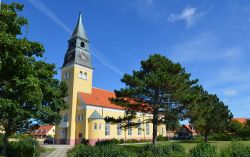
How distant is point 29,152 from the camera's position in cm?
2097

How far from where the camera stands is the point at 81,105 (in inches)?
2021

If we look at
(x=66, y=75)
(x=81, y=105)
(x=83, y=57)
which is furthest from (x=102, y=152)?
(x=66, y=75)

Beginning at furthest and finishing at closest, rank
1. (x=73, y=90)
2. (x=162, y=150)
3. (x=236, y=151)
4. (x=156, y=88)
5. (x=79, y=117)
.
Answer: (x=73, y=90)
(x=79, y=117)
(x=156, y=88)
(x=162, y=150)
(x=236, y=151)

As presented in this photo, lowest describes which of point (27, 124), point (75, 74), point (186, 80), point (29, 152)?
point (29, 152)

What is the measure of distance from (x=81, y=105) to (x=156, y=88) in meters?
27.8

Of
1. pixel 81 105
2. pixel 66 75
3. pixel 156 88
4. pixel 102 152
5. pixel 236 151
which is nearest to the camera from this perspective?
pixel 236 151

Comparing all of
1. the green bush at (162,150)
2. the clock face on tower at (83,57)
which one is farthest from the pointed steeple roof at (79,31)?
the green bush at (162,150)

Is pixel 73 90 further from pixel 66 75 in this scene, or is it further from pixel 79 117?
pixel 79 117

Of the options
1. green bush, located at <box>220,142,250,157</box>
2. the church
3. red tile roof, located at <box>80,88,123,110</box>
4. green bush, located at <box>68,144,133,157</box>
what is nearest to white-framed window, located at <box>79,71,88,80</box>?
the church

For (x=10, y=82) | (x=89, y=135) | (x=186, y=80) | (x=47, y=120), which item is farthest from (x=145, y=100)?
(x=89, y=135)

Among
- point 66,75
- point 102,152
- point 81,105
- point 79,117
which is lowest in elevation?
point 102,152

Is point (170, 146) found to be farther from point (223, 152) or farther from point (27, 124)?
point (27, 124)

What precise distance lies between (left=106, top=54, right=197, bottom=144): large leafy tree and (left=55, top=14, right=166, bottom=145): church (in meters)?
21.7

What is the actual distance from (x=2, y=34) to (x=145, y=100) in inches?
810
